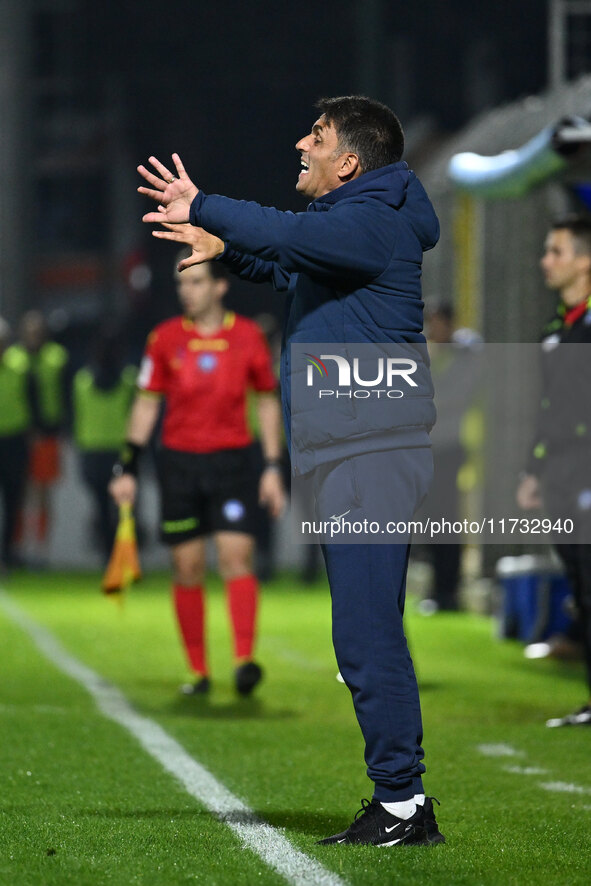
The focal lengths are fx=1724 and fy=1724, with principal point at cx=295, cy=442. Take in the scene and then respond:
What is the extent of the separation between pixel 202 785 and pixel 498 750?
149 cm

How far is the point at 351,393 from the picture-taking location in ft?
14.8

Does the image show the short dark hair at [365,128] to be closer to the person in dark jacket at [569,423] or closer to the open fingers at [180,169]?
the open fingers at [180,169]

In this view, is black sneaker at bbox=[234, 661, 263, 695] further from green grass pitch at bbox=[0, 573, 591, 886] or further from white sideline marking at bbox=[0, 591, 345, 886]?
white sideline marking at bbox=[0, 591, 345, 886]

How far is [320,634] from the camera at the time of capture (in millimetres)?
11188

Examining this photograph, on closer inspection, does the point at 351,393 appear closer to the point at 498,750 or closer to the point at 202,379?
the point at 498,750

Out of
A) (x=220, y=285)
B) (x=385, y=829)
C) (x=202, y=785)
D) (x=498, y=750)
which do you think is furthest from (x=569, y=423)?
(x=385, y=829)

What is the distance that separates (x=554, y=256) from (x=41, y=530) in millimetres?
10896

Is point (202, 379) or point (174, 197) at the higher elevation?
point (174, 197)

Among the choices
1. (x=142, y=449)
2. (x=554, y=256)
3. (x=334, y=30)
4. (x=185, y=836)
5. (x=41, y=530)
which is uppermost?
(x=334, y=30)

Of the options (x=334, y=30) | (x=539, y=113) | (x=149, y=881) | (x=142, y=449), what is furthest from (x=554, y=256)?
(x=334, y=30)

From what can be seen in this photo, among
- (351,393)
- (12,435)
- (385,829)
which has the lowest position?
(12,435)

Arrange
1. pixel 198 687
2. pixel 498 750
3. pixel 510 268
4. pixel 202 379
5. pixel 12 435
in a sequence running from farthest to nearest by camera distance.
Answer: pixel 12 435 < pixel 510 268 < pixel 202 379 < pixel 198 687 < pixel 498 750

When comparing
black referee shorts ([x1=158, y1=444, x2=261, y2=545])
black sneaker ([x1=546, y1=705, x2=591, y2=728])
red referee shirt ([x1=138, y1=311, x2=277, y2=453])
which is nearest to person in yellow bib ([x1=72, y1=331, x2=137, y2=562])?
red referee shirt ([x1=138, y1=311, x2=277, y2=453])

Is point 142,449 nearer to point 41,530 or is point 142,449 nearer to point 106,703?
point 106,703
